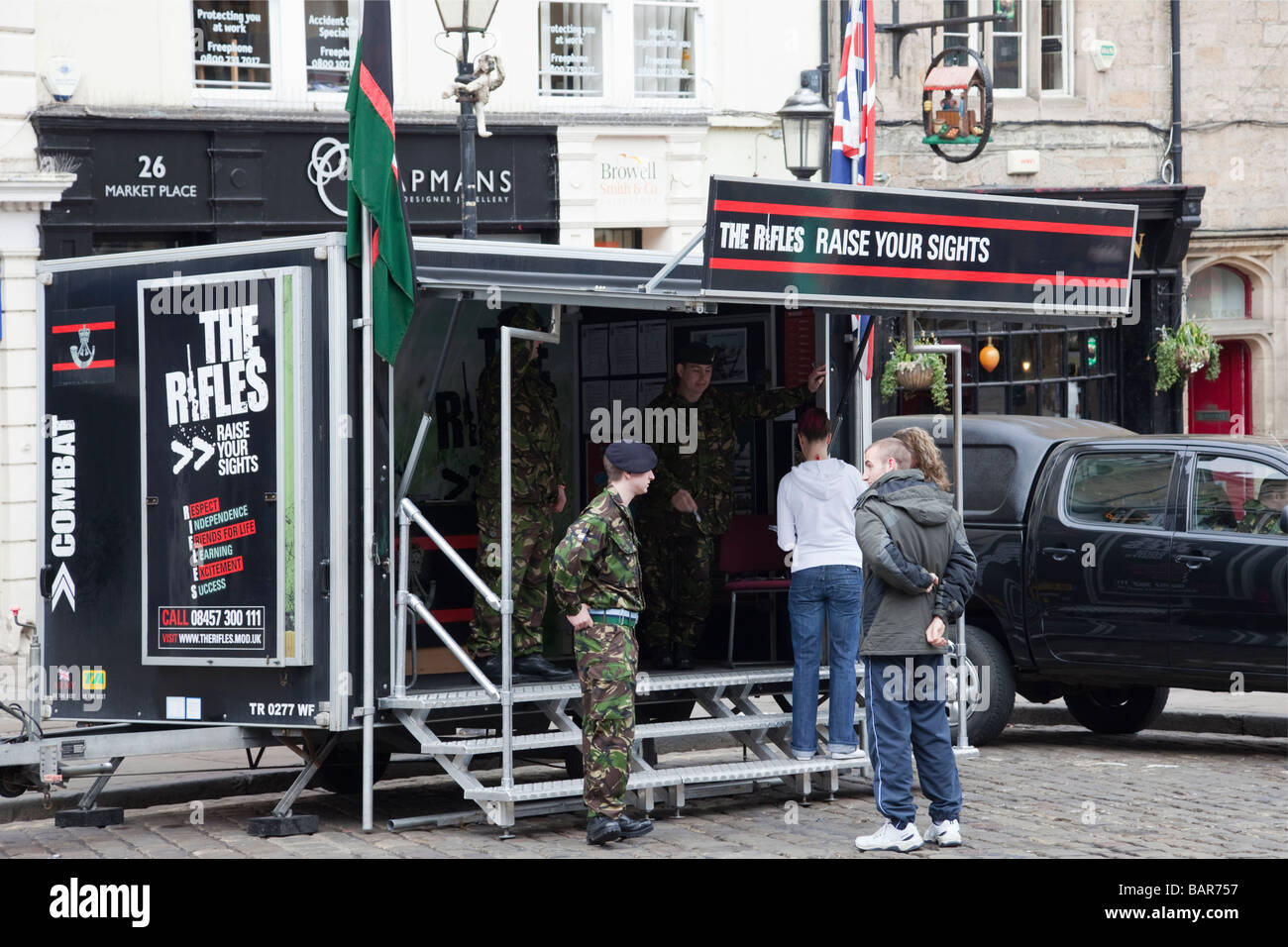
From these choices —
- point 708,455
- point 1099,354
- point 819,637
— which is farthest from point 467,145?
point 1099,354

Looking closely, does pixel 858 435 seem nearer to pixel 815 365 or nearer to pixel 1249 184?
pixel 815 365

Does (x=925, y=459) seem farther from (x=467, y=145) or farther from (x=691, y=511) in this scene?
(x=467, y=145)

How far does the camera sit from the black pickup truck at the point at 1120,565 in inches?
429

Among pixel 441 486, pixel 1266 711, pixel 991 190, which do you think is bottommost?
pixel 1266 711

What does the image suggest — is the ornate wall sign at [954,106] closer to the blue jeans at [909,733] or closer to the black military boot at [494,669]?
the black military boot at [494,669]

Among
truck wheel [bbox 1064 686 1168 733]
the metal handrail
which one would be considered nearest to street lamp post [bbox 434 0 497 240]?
the metal handrail

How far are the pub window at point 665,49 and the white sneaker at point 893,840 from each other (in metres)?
12.2

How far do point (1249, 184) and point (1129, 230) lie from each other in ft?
41.4

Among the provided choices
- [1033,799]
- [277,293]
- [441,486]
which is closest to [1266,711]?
[1033,799]

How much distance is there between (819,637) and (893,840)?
1.64 metres

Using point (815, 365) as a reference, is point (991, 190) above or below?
above

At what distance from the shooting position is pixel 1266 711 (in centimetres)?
1312

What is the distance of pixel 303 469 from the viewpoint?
8.59 m

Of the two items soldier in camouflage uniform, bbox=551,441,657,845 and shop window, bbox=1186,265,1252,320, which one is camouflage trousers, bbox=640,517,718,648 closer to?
soldier in camouflage uniform, bbox=551,441,657,845
